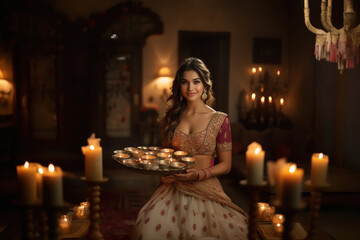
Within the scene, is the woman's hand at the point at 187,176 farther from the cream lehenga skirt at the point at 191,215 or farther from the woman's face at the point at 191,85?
the woman's face at the point at 191,85

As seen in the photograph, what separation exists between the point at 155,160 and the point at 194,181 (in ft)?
1.03

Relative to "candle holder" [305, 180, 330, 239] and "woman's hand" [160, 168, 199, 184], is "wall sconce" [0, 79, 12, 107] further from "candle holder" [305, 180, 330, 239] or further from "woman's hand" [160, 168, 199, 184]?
"candle holder" [305, 180, 330, 239]

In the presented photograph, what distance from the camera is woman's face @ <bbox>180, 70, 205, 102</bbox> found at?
2.01 meters

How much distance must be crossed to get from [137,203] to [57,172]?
2733 mm

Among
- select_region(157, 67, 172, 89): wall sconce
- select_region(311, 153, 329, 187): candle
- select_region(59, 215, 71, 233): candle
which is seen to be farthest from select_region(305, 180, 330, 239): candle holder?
select_region(157, 67, 172, 89): wall sconce

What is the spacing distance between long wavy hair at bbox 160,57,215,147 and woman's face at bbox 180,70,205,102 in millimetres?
22

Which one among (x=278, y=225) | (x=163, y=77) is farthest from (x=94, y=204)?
(x=163, y=77)

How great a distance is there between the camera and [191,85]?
2.00m

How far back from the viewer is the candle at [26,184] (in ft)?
3.43

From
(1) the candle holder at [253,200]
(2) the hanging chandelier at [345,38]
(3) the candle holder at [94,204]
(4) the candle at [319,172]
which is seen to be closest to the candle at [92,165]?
(3) the candle holder at [94,204]

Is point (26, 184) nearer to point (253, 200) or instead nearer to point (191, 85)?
point (253, 200)

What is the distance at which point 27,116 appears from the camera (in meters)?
6.10

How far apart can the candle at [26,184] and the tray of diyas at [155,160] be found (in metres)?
0.59

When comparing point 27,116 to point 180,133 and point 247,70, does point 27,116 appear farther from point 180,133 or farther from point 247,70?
point 180,133
